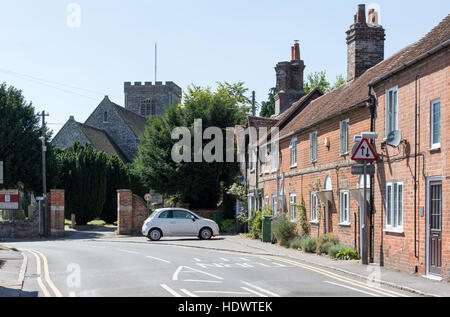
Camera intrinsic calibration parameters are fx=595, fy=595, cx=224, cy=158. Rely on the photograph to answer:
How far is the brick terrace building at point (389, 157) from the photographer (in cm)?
1480

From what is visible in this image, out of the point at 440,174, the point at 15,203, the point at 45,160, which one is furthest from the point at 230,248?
the point at 45,160

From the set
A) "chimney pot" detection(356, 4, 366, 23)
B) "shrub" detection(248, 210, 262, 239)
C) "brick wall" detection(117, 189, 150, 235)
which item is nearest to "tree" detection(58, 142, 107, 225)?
"brick wall" detection(117, 189, 150, 235)

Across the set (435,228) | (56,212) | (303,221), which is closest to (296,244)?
(303,221)

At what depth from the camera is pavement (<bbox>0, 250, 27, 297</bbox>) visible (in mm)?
12031

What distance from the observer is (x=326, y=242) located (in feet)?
70.7

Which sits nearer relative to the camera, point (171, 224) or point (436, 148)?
point (436, 148)

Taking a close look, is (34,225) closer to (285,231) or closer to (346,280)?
(285,231)

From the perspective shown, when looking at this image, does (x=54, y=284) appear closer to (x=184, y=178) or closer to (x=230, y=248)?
(x=230, y=248)

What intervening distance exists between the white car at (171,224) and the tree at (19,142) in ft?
52.1

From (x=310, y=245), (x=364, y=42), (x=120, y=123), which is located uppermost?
(x=120, y=123)

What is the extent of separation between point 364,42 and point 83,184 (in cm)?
2889
